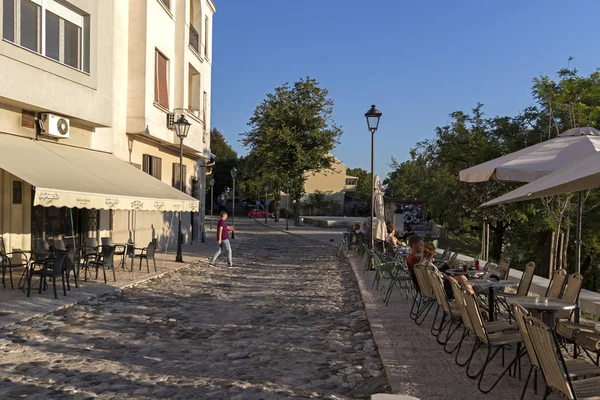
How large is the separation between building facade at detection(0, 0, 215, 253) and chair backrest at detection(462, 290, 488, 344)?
23.3 ft

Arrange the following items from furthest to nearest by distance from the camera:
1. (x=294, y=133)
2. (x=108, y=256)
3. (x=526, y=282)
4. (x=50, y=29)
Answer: (x=294, y=133) < (x=50, y=29) < (x=108, y=256) < (x=526, y=282)

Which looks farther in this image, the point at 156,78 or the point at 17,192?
the point at 156,78

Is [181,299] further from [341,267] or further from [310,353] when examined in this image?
[341,267]

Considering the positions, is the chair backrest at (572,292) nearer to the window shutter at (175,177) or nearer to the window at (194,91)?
the window shutter at (175,177)

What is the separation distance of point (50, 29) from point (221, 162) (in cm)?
6447

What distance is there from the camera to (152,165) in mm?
18594

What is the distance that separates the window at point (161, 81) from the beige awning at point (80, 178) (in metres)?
3.94

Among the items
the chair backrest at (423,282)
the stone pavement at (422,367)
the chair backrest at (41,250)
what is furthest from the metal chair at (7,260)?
the chair backrest at (423,282)

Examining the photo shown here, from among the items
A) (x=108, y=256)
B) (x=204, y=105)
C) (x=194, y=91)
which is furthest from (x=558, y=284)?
(x=204, y=105)

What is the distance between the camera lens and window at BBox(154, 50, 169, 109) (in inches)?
700

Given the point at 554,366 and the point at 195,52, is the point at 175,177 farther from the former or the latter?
the point at 554,366

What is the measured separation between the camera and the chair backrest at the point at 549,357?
11.7ft

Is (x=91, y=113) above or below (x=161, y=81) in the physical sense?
below

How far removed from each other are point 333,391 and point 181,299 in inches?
228
